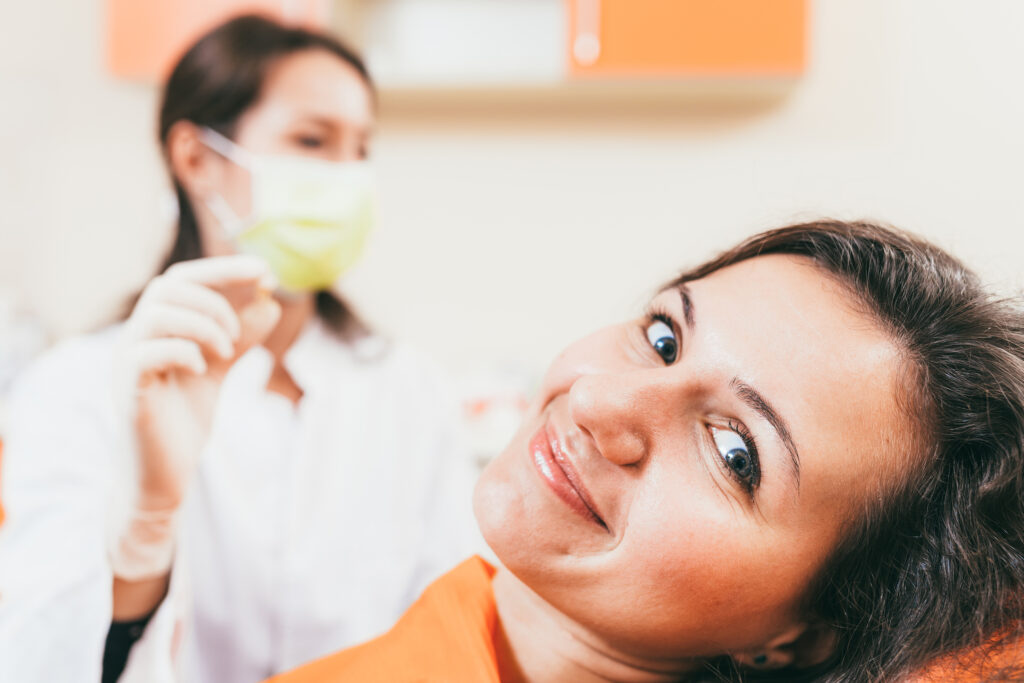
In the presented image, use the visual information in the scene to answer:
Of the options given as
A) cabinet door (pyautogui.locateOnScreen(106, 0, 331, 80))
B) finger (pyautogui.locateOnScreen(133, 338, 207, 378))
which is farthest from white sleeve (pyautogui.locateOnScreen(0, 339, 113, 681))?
cabinet door (pyautogui.locateOnScreen(106, 0, 331, 80))

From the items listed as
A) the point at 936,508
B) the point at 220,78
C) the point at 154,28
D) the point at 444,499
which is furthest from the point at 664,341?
the point at 154,28

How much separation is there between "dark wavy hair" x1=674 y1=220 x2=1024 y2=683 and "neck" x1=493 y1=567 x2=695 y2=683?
0.20m

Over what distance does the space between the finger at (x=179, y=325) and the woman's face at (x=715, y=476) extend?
17.7 inches

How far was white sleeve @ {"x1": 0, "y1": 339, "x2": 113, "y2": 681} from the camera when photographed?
104 centimetres

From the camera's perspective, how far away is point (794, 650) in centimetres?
95

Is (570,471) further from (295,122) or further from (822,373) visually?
(295,122)

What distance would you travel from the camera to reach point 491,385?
2.32 metres

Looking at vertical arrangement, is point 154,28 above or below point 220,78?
above

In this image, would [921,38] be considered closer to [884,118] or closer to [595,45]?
[884,118]

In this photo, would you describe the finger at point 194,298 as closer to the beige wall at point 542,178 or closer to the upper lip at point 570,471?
the upper lip at point 570,471

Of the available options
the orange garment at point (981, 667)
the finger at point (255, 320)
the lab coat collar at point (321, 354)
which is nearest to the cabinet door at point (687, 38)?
the lab coat collar at point (321, 354)

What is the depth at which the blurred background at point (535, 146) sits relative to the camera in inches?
86.8

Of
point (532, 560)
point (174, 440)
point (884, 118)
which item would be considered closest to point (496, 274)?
point (884, 118)

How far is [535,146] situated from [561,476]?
76.6 inches
